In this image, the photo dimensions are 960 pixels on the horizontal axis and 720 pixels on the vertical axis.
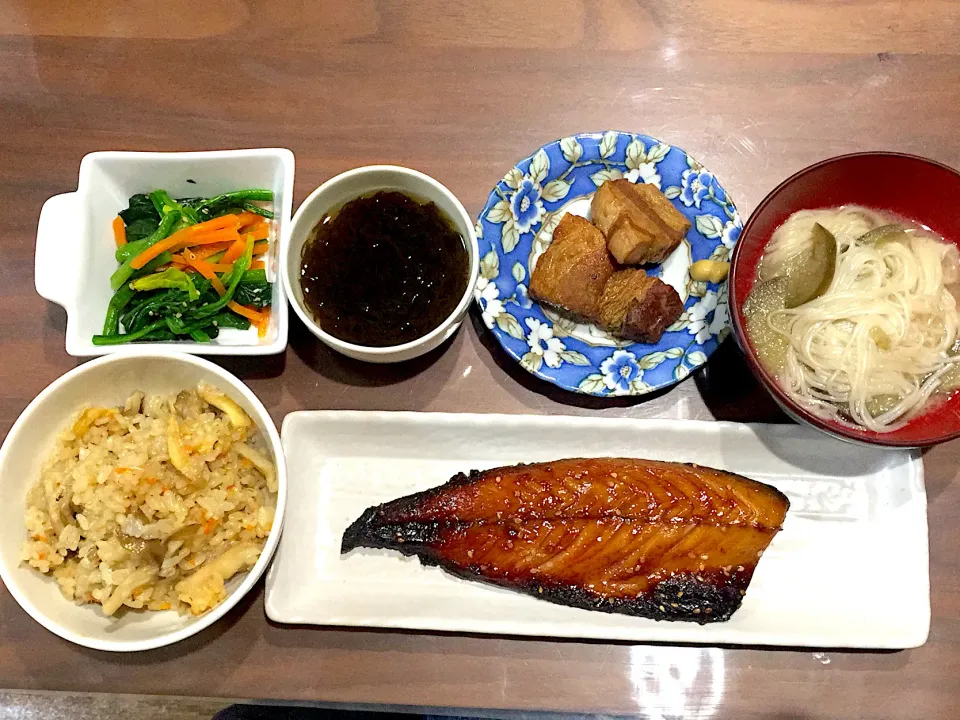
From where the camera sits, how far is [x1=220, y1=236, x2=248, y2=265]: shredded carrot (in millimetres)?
1948

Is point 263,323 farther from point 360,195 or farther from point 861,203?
point 861,203

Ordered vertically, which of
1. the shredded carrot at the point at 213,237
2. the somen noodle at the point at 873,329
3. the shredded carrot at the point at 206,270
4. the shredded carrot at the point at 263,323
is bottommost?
the shredded carrot at the point at 263,323

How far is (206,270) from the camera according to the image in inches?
75.5

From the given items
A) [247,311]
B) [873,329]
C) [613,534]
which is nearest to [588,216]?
[873,329]

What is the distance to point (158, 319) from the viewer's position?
1943 mm

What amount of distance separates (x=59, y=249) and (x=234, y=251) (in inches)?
17.6

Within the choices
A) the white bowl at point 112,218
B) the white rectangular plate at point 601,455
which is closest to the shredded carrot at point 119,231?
the white bowl at point 112,218

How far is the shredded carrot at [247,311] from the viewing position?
1.95m

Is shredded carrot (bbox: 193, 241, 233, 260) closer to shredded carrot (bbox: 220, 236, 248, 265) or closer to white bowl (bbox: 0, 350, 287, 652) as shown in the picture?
shredded carrot (bbox: 220, 236, 248, 265)

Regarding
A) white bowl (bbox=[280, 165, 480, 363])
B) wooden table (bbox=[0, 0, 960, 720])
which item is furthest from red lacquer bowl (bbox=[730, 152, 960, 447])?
white bowl (bbox=[280, 165, 480, 363])

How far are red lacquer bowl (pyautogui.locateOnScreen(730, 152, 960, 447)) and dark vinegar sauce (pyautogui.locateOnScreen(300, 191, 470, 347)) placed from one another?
73cm

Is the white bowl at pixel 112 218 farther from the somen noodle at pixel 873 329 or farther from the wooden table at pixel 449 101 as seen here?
the somen noodle at pixel 873 329

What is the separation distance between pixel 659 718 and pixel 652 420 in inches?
31.9

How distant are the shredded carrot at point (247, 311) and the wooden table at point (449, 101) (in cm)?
14
